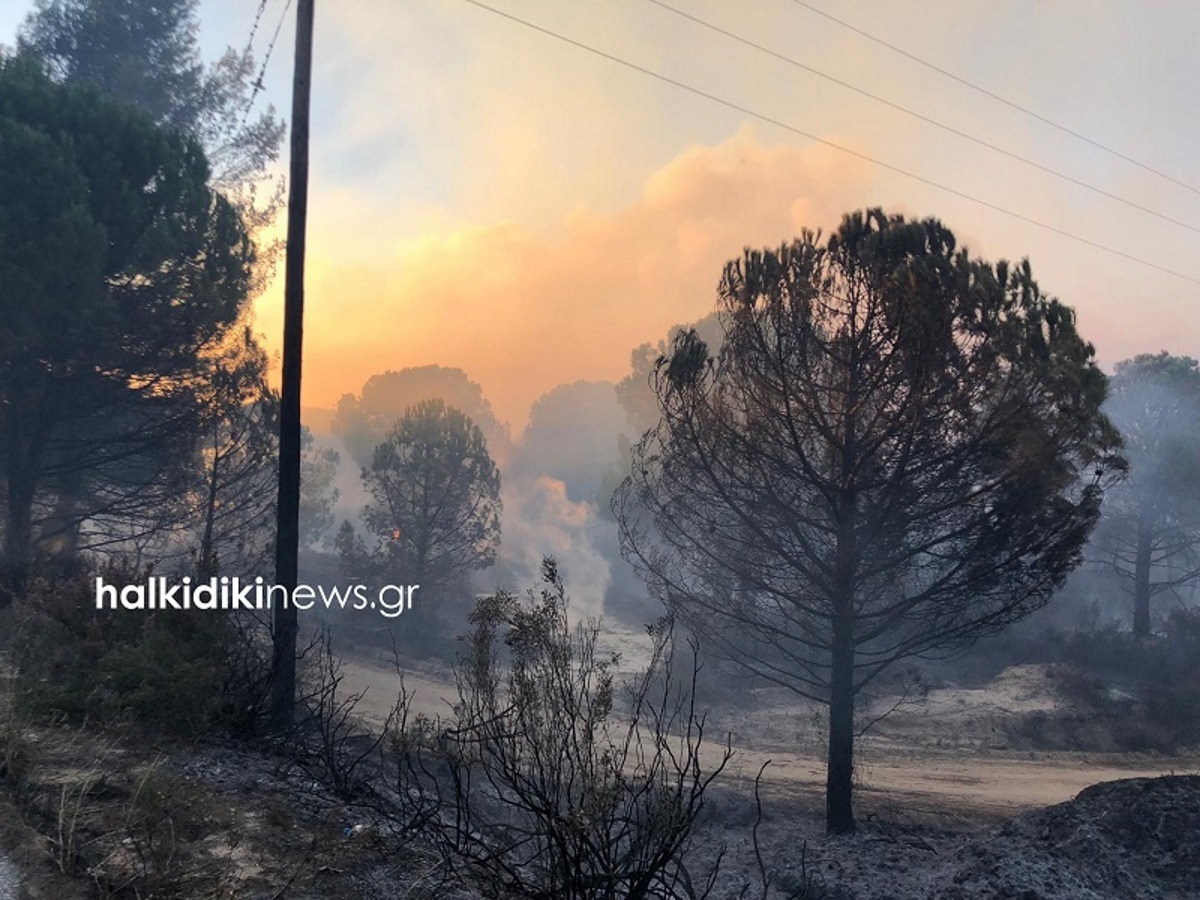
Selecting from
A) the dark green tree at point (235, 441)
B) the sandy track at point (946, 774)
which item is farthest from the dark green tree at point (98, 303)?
the sandy track at point (946, 774)

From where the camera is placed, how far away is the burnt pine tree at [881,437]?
1015 cm

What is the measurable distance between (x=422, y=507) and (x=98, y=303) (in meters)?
18.9

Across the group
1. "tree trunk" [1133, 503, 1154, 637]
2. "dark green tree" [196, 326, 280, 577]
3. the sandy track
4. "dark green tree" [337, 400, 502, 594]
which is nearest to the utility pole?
the sandy track

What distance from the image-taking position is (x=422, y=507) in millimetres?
31969

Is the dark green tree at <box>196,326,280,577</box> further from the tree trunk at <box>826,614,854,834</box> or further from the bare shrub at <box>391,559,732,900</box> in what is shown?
the bare shrub at <box>391,559,732,900</box>

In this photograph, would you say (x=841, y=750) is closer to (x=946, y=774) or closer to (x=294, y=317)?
(x=946, y=774)

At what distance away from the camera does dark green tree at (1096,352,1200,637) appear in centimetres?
2986

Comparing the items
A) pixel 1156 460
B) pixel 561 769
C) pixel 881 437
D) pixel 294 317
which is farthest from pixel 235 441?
pixel 1156 460

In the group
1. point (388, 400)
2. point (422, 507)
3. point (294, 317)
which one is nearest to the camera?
point (294, 317)

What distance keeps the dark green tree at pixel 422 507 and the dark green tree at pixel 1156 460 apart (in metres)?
26.9

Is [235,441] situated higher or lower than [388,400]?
lower

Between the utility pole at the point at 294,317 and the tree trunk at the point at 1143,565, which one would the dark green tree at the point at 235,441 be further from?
the tree trunk at the point at 1143,565

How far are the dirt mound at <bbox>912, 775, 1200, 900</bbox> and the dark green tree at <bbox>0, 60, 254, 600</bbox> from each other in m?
14.7

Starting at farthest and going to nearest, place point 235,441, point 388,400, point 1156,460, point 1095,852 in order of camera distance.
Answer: point 388,400 < point 1156,460 < point 235,441 < point 1095,852
